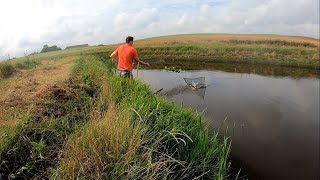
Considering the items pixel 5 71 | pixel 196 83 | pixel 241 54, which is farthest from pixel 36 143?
pixel 241 54

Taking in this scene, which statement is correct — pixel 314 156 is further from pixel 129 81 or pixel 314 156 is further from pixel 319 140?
pixel 129 81

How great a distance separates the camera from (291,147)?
8102mm

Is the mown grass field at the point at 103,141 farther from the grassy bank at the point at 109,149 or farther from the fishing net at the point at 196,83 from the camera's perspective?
the fishing net at the point at 196,83

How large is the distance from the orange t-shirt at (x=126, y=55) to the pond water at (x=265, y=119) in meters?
2.61

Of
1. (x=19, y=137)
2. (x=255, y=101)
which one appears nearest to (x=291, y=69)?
(x=255, y=101)

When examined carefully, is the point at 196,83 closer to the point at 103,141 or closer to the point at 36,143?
the point at 36,143

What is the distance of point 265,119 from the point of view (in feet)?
34.5

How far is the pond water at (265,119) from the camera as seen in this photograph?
713cm

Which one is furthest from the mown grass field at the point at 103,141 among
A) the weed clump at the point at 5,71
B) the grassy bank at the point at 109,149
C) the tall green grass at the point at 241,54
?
the tall green grass at the point at 241,54

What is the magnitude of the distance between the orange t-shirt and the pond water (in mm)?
2610

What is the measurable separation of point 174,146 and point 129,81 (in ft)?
12.6

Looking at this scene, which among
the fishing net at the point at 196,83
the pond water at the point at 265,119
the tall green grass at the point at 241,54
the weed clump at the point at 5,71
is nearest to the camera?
the pond water at the point at 265,119

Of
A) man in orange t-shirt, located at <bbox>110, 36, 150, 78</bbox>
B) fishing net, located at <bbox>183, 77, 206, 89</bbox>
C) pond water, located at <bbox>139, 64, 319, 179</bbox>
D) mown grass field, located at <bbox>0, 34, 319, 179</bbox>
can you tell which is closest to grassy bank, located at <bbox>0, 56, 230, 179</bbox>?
mown grass field, located at <bbox>0, 34, 319, 179</bbox>

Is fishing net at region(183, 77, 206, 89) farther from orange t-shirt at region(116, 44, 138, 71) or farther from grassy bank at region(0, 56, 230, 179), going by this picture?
grassy bank at region(0, 56, 230, 179)
